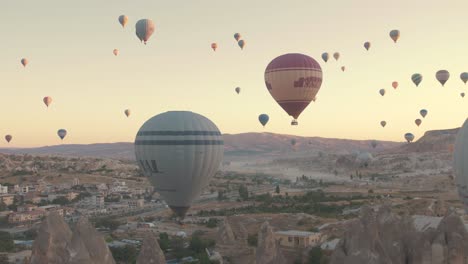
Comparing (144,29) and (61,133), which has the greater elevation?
(144,29)

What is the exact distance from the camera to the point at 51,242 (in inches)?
1215

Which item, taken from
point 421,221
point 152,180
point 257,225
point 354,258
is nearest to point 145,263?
point 354,258

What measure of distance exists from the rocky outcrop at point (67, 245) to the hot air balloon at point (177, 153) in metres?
8.47

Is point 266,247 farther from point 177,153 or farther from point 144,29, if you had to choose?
point 144,29

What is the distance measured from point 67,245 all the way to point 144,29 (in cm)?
3879

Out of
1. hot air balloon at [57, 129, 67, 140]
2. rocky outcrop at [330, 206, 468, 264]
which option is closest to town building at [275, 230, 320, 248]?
rocky outcrop at [330, 206, 468, 264]

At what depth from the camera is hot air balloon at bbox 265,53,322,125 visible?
54500 millimetres

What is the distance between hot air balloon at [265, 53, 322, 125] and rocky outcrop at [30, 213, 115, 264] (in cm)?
2948

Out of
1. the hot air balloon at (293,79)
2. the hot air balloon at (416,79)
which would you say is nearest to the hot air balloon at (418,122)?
the hot air balloon at (416,79)

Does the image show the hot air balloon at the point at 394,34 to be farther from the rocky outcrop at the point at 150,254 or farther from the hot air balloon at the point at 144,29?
the rocky outcrop at the point at 150,254

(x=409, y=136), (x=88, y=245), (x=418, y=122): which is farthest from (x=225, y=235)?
(x=409, y=136)

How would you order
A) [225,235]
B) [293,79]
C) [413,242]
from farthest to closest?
1. [293,79]
2. [225,235]
3. [413,242]

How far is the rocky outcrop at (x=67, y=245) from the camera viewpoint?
25.4 meters

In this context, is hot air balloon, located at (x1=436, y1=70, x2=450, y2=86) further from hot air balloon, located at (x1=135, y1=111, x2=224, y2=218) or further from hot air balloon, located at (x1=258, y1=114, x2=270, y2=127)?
hot air balloon, located at (x1=135, y1=111, x2=224, y2=218)
